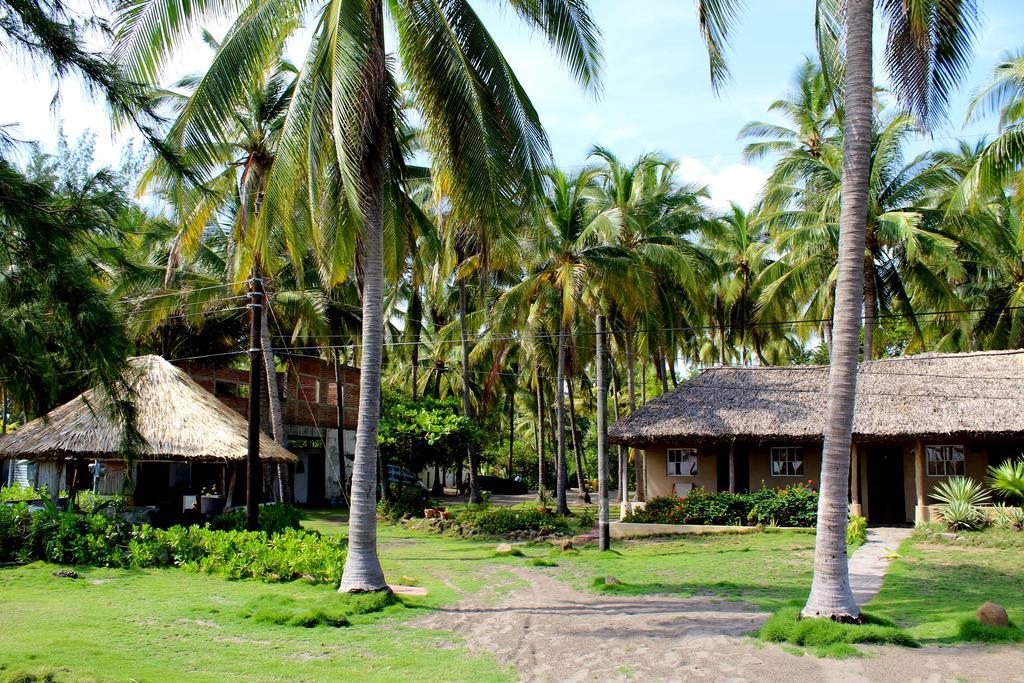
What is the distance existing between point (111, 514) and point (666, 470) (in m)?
15.6

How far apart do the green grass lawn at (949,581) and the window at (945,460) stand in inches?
172

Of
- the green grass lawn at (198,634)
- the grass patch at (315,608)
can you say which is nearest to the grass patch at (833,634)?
the green grass lawn at (198,634)

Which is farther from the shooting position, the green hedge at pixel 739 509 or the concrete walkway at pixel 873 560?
the green hedge at pixel 739 509

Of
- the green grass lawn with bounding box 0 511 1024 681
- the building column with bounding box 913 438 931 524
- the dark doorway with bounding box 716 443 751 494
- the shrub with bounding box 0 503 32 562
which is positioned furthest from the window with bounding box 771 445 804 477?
the shrub with bounding box 0 503 32 562

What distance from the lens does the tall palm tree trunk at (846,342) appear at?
977 centimetres

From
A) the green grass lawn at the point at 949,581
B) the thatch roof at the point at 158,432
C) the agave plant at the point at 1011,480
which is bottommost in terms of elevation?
the green grass lawn at the point at 949,581

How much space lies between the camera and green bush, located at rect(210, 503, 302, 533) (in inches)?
688

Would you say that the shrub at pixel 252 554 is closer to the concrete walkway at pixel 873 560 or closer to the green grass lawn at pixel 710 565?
the green grass lawn at pixel 710 565

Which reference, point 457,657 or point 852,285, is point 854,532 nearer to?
point 852,285

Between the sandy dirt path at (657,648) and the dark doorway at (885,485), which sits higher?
Result: the dark doorway at (885,485)

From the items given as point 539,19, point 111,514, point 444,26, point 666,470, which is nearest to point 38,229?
point 444,26

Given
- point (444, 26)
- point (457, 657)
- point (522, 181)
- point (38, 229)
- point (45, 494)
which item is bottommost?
point (457, 657)

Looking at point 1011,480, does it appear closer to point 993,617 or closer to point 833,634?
point 993,617

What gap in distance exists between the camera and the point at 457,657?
9094 mm
